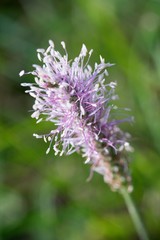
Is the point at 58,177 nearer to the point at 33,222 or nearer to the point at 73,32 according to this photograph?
the point at 33,222

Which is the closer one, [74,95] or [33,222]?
[74,95]

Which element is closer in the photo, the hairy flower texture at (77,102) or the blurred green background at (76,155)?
the hairy flower texture at (77,102)

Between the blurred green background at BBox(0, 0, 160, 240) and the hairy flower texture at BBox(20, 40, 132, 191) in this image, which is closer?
the hairy flower texture at BBox(20, 40, 132, 191)

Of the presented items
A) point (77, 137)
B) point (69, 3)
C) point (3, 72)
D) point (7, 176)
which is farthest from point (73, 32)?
point (77, 137)

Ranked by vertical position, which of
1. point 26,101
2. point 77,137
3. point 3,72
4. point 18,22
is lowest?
point 77,137
